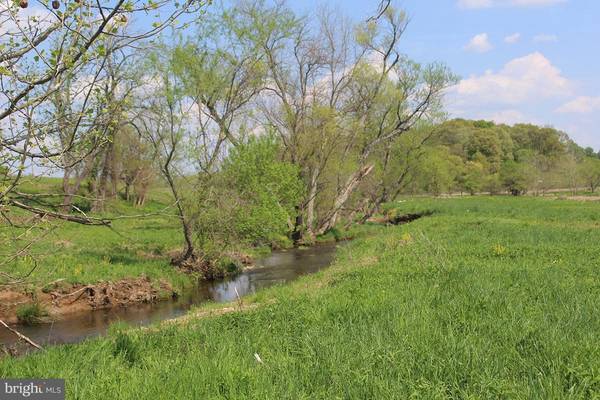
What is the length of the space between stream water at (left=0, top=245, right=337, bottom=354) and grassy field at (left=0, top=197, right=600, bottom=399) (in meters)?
3.60

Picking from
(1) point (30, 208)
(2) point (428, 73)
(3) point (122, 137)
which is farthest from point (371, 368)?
(3) point (122, 137)

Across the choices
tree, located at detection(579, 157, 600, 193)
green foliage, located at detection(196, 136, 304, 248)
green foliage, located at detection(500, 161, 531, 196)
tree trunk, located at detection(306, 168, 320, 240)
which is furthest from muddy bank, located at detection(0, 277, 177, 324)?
tree, located at detection(579, 157, 600, 193)

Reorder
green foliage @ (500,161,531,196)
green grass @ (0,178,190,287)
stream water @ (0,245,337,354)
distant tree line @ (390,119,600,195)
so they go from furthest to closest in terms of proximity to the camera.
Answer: green foliage @ (500,161,531,196)
distant tree line @ (390,119,600,195)
green grass @ (0,178,190,287)
stream water @ (0,245,337,354)

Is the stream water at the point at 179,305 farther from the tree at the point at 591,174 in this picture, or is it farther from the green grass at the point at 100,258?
the tree at the point at 591,174

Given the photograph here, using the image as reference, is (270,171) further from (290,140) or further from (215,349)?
(215,349)

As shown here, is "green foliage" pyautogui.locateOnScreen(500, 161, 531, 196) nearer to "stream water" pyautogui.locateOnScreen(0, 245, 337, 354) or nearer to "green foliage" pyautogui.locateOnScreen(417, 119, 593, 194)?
"green foliage" pyautogui.locateOnScreen(417, 119, 593, 194)

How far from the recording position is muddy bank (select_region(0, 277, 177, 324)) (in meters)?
12.2

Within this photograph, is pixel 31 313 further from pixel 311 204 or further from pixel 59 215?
pixel 311 204

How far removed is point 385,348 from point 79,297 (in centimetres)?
1086

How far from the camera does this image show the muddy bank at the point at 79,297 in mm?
12242

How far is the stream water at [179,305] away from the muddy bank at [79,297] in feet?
1.20

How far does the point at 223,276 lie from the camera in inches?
733

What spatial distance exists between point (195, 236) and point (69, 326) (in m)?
6.77

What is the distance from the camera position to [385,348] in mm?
5340
